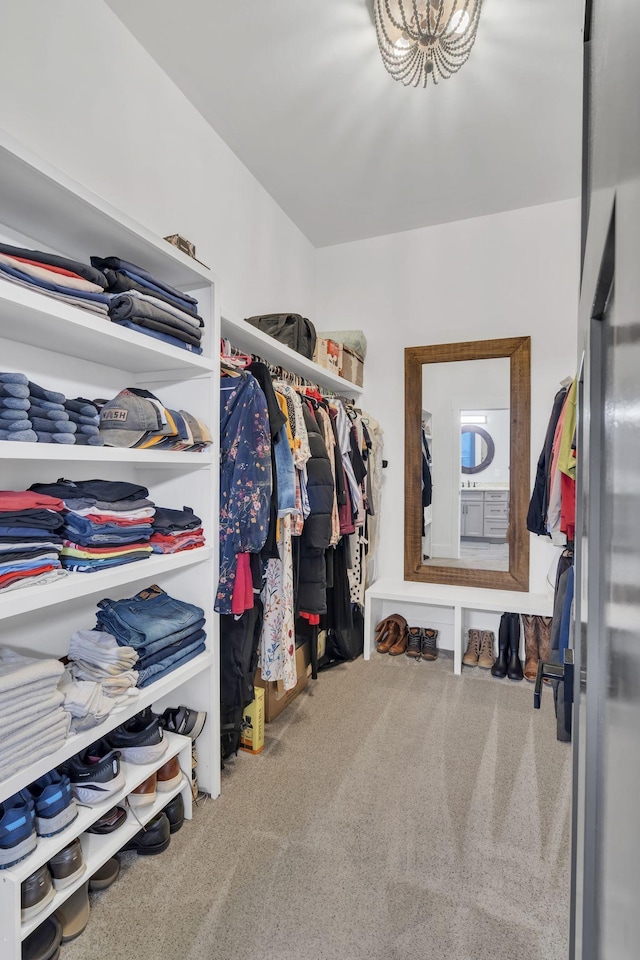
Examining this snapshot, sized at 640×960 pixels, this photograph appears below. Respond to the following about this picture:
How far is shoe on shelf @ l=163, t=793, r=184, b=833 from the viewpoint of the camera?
1656 mm

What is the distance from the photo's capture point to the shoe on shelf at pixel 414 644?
3197 millimetres

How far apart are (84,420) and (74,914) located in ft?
4.37

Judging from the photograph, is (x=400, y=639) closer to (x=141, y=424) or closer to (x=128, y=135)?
(x=141, y=424)

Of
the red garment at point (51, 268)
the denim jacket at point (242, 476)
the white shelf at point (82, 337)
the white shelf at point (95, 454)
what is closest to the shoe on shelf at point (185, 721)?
the denim jacket at point (242, 476)

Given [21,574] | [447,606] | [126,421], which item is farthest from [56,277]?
[447,606]

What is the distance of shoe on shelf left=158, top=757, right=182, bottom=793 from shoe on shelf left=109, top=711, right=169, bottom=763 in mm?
83

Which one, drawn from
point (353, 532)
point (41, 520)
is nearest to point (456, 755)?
point (353, 532)

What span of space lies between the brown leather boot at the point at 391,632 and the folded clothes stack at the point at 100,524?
2189 mm

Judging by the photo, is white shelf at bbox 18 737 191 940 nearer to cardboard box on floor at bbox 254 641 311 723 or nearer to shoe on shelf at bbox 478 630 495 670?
cardboard box on floor at bbox 254 641 311 723

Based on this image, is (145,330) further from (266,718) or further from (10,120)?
(266,718)

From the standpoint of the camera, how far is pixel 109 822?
146 centimetres

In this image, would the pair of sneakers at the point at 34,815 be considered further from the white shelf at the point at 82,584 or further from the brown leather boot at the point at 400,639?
the brown leather boot at the point at 400,639

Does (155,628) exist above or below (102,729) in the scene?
above

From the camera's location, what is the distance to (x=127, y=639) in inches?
61.1
